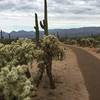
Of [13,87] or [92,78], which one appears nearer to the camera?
[13,87]

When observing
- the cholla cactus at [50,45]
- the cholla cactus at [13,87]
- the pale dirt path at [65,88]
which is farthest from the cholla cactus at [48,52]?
the cholla cactus at [13,87]

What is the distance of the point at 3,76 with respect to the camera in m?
12.2

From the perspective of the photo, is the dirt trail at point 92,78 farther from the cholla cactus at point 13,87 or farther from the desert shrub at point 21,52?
the cholla cactus at point 13,87

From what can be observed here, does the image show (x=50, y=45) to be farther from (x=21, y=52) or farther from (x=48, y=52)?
(x=21, y=52)

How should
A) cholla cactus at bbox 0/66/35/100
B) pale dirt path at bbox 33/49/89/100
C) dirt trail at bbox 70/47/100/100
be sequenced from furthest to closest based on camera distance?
dirt trail at bbox 70/47/100/100 < pale dirt path at bbox 33/49/89/100 < cholla cactus at bbox 0/66/35/100

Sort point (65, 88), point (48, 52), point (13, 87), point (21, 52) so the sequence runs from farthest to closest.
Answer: point (65, 88)
point (48, 52)
point (21, 52)
point (13, 87)

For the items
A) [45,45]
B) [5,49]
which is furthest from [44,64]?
[5,49]

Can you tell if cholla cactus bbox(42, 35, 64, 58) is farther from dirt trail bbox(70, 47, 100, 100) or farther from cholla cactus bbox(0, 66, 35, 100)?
cholla cactus bbox(0, 66, 35, 100)

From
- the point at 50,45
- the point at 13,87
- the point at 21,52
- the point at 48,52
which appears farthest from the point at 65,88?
the point at 13,87

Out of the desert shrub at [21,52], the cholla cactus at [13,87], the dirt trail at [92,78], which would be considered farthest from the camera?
the dirt trail at [92,78]

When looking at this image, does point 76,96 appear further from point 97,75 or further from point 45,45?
point 97,75

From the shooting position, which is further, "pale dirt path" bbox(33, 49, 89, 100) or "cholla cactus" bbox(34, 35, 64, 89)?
"cholla cactus" bbox(34, 35, 64, 89)

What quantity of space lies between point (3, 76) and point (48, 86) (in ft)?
39.1

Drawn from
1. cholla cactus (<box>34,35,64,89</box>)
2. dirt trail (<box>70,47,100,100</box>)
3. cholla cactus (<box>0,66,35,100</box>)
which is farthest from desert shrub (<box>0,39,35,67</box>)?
cholla cactus (<box>0,66,35,100</box>)
